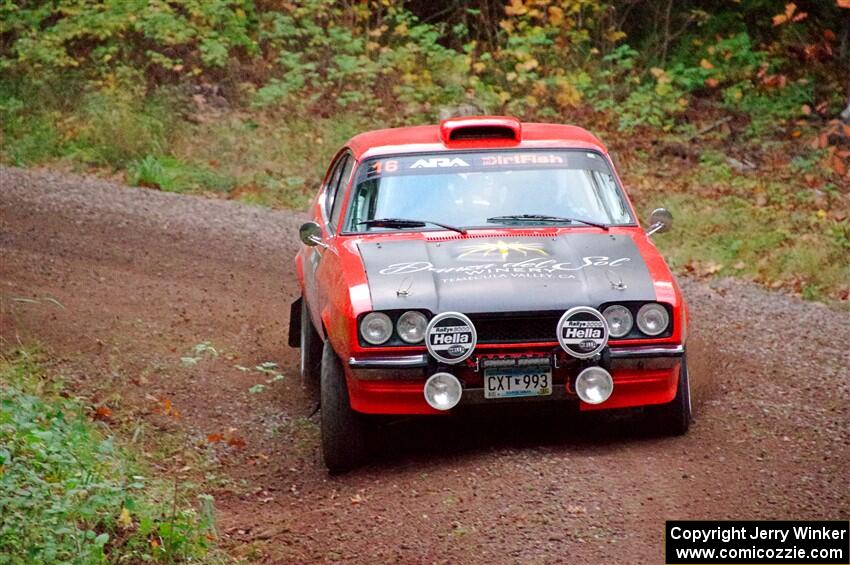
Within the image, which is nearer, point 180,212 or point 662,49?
point 180,212

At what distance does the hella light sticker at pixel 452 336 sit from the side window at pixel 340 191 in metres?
1.57

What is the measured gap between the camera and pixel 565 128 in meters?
7.95

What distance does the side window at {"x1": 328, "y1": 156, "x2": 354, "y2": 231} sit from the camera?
24.5ft

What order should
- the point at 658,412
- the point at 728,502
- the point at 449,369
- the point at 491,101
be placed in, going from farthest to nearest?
the point at 491,101 < the point at 658,412 < the point at 449,369 < the point at 728,502

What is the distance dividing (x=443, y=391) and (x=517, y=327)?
0.49 m

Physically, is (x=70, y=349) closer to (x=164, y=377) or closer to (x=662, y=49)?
(x=164, y=377)

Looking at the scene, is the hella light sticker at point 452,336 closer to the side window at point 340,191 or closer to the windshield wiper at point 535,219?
the windshield wiper at point 535,219

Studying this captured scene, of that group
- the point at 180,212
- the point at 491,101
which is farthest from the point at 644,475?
the point at 491,101

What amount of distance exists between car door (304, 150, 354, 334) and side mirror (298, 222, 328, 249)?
47 millimetres

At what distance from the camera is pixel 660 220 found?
23.4 feet

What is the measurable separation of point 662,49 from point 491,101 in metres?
2.99

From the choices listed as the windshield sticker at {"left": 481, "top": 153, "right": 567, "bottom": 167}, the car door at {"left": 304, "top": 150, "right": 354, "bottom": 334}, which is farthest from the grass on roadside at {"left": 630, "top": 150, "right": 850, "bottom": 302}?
the car door at {"left": 304, "top": 150, "right": 354, "bottom": 334}

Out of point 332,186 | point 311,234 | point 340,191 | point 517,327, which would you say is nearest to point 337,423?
point 517,327

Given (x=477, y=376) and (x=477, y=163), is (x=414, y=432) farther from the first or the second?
(x=477, y=163)
